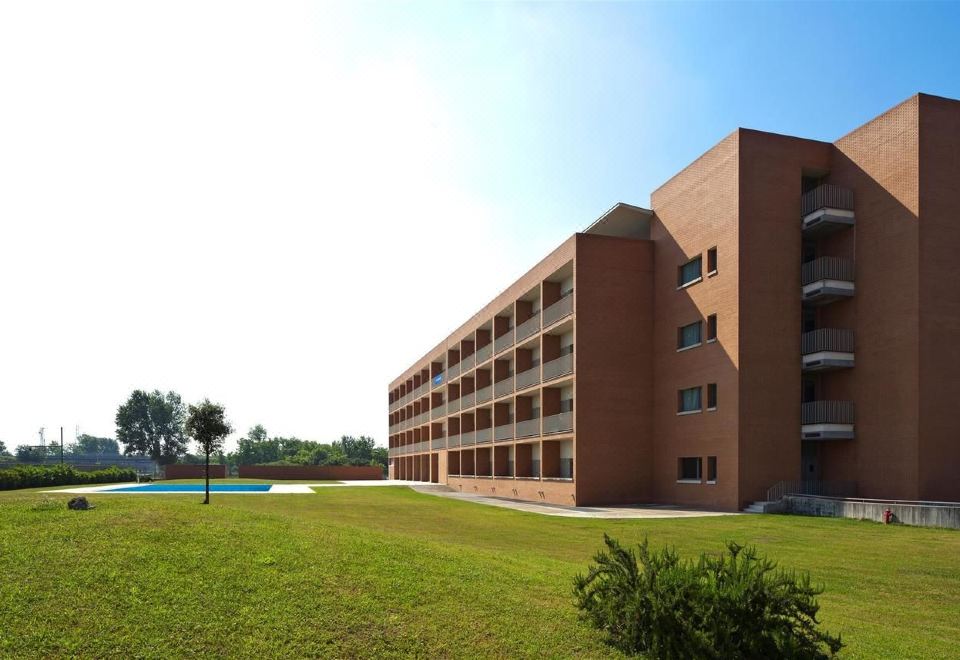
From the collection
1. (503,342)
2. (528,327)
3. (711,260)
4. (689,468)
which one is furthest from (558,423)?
(503,342)

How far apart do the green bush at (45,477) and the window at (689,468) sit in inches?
1888

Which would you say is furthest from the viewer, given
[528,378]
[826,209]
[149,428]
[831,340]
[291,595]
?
[149,428]

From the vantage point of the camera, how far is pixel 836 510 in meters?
26.9

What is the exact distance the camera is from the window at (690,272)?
114 ft

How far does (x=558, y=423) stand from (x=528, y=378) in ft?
20.4

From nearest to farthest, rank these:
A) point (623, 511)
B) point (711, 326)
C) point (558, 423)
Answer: point (623, 511) < point (711, 326) < point (558, 423)

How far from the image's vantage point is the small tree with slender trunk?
32688 millimetres

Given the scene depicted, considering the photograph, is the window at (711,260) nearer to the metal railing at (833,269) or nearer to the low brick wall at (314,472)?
the metal railing at (833,269)

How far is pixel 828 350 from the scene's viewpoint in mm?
31078

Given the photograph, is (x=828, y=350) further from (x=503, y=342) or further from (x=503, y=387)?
(x=503, y=342)

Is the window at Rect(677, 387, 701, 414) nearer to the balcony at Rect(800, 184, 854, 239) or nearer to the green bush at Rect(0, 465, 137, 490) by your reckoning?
the balcony at Rect(800, 184, 854, 239)

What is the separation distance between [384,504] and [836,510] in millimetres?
21156

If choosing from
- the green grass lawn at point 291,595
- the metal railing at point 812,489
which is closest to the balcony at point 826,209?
the metal railing at point 812,489

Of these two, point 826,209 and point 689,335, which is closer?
point 826,209
